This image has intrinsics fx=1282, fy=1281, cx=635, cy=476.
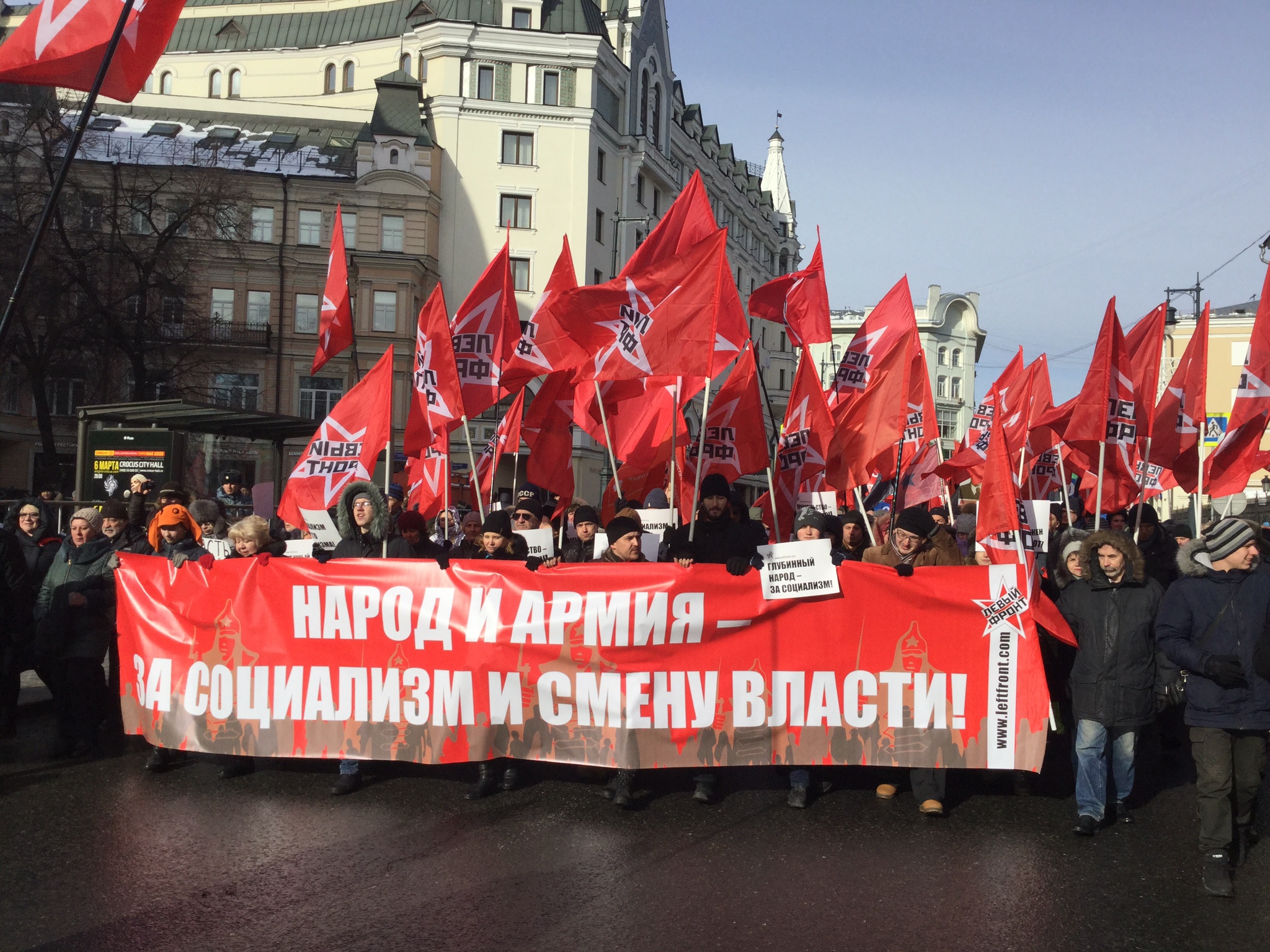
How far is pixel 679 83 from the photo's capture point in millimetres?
62906

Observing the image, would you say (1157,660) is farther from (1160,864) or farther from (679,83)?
(679,83)

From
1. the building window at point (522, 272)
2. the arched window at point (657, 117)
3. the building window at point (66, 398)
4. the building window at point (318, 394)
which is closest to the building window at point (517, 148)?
the building window at point (522, 272)

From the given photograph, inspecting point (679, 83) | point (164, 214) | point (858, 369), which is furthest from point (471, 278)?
point (858, 369)

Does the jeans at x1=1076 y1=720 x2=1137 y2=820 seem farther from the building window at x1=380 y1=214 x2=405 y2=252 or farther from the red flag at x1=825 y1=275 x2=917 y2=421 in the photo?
the building window at x1=380 y1=214 x2=405 y2=252

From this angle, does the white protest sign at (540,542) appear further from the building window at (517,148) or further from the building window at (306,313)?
the building window at (517,148)

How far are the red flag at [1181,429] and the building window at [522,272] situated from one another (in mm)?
37224

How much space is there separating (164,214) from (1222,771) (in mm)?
43017

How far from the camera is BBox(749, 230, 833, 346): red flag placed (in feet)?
38.7

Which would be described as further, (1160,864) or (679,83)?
(679,83)

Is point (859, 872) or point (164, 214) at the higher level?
point (164, 214)

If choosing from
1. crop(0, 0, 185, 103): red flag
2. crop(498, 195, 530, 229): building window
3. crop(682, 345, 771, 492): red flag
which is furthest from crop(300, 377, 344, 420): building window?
crop(0, 0, 185, 103): red flag

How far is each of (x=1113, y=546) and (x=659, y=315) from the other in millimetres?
3358

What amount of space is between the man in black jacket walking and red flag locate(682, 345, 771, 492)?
5.50 metres

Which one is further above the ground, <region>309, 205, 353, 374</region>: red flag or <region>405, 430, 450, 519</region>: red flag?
<region>309, 205, 353, 374</region>: red flag
